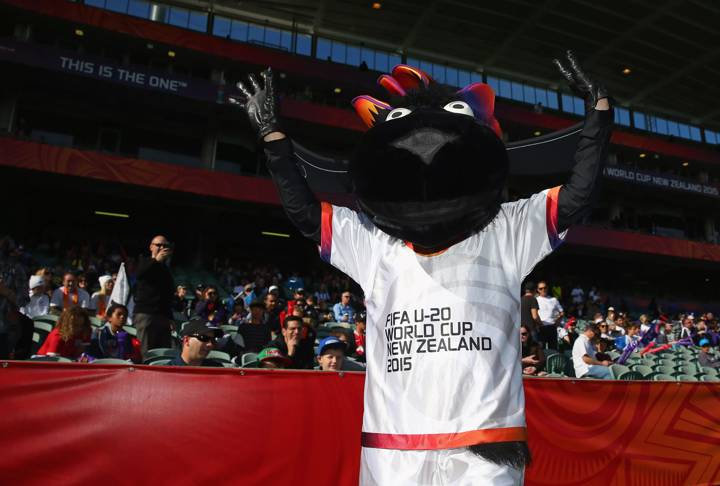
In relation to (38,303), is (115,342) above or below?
below

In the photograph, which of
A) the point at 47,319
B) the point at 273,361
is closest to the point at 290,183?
the point at 273,361

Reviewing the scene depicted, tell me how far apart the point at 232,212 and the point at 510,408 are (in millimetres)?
20502

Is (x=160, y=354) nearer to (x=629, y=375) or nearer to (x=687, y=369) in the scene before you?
(x=629, y=375)

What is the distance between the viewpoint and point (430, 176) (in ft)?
4.95

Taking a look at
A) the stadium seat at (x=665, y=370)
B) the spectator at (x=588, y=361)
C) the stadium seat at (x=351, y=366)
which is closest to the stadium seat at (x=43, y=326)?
the stadium seat at (x=351, y=366)

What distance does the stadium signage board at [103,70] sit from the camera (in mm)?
17188

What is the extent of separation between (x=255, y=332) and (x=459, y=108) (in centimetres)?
544

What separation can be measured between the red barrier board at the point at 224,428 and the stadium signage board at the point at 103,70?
691 inches

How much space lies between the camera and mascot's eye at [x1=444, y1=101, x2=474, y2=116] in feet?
5.71

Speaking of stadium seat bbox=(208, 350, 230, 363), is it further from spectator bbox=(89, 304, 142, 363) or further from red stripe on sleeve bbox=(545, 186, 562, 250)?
red stripe on sleeve bbox=(545, 186, 562, 250)

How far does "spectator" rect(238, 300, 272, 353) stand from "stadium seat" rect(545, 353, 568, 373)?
3.71 meters

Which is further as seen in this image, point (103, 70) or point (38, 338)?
point (103, 70)

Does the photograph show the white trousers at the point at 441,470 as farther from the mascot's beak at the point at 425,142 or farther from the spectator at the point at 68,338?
the spectator at the point at 68,338

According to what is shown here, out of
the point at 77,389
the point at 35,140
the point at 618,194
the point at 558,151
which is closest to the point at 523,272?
the point at 558,151
